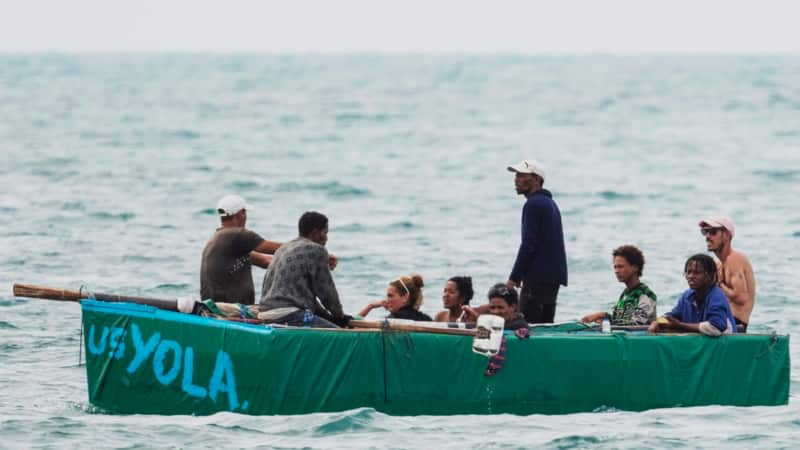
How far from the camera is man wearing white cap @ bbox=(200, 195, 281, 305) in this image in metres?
13.3

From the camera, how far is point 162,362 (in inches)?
488

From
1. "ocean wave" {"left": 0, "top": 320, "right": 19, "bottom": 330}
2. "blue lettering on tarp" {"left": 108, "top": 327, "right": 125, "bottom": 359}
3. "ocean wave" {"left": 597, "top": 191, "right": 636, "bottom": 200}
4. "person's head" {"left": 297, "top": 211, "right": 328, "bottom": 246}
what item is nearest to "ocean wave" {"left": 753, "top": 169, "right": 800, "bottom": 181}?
"ocean wave" {"left": 597, "top": 191, "right": 636, "bottom": 200}

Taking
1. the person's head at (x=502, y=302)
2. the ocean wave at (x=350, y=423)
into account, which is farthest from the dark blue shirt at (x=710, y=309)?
the ocean wave at (x=350, y=423)

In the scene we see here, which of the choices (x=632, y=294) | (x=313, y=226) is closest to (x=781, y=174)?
(x=632, y=294)

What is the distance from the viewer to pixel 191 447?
11953mm

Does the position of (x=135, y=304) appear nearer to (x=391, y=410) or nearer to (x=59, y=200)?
(x=391, y=410)

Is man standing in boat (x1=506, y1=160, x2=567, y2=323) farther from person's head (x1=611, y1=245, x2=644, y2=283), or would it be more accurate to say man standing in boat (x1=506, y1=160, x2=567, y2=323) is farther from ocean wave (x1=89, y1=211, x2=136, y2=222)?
ocean wave (x1=89, y1=211, x2=136, y2=222)

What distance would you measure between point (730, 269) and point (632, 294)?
2.78 feet

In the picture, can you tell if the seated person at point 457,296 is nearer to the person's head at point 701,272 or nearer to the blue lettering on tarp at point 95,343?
the person's head at point 701,272

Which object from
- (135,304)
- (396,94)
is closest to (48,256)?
(135,304)

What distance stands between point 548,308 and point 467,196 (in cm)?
2234

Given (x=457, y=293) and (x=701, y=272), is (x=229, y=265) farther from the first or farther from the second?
(x=701, y=272)

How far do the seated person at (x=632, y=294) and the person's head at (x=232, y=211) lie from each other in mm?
3181

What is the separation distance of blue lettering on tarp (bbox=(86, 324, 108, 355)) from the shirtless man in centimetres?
491
